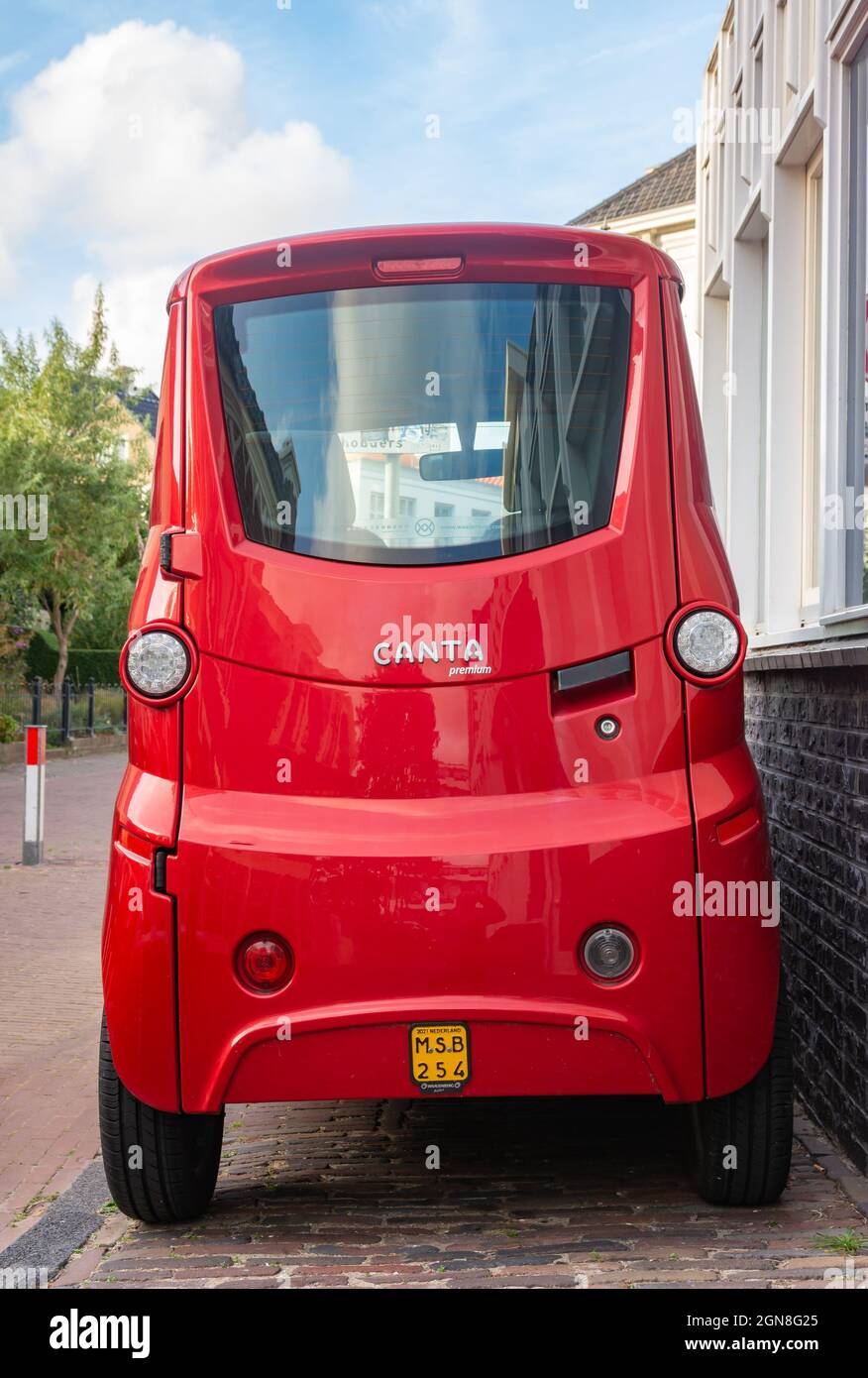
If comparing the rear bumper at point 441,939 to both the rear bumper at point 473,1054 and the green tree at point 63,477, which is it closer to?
the rear bumper at point 473,1054

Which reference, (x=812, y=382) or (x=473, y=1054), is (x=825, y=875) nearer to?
(x=473, y=1054)

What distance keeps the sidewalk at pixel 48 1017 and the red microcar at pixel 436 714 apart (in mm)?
1056

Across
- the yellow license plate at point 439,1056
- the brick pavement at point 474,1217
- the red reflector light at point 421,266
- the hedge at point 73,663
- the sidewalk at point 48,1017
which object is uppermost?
the red reflector light at point 421,266

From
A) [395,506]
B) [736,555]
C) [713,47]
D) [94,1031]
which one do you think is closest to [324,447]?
[395,506]

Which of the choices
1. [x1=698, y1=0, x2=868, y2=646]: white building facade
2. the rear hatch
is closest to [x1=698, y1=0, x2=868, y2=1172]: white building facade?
[x1=698, y1=0, x2=868, y2=646]: white building facade

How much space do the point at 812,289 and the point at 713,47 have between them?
182 inches

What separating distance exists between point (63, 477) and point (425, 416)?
100 ft

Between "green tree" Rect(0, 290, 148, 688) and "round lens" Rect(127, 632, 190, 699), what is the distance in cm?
2830

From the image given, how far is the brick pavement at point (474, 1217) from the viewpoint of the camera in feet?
12.6

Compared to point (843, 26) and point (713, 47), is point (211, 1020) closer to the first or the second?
point (843, 26)

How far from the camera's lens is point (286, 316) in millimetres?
4152

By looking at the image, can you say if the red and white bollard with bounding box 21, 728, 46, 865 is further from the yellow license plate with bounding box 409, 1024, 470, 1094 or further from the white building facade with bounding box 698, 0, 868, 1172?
the yellow license plate with bounding box 409, 1024, 470, 1094

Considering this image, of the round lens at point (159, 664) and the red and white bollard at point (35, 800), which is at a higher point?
the round lens at point (159, 664)

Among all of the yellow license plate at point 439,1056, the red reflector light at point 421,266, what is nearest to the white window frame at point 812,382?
the red reflector light at point 421,266
